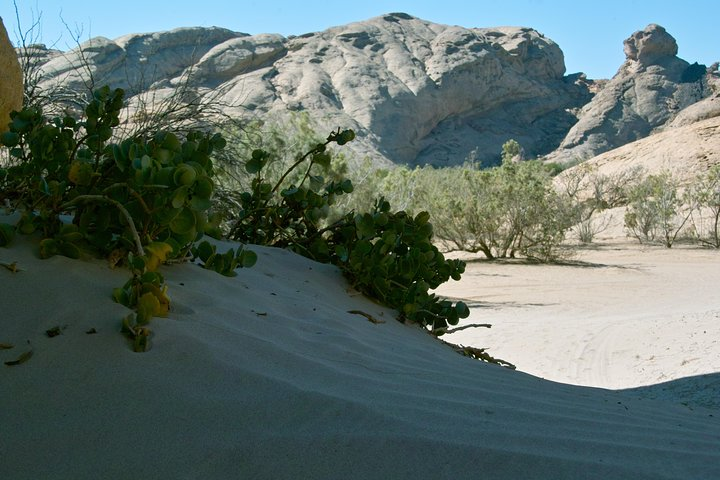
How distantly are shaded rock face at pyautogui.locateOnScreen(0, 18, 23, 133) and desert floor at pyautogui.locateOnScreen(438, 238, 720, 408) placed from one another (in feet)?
13.3

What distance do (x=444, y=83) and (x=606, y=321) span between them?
177ft

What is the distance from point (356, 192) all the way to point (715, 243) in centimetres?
1263

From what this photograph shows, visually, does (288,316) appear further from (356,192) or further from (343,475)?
(356,192)

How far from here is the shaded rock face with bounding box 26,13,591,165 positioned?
52594 mm

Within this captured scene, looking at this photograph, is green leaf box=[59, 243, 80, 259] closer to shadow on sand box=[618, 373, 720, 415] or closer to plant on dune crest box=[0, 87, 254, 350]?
plant on dune crest box=[0, 87, 254, 350]

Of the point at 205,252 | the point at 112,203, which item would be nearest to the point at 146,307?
the point at 112,203

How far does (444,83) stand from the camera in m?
59.8

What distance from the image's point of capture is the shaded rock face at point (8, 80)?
326cm

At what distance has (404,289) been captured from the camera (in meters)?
3.54

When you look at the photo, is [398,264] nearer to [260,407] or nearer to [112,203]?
[112,203]

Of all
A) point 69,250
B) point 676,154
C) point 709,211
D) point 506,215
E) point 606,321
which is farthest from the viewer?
point 676,154

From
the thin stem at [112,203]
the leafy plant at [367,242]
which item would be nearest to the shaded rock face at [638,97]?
the leafy plant at [367,242]

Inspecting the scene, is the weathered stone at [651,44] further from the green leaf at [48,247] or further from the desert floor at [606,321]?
the green leaf at [48,247]

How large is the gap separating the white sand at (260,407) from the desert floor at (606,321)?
2932 millimetres
